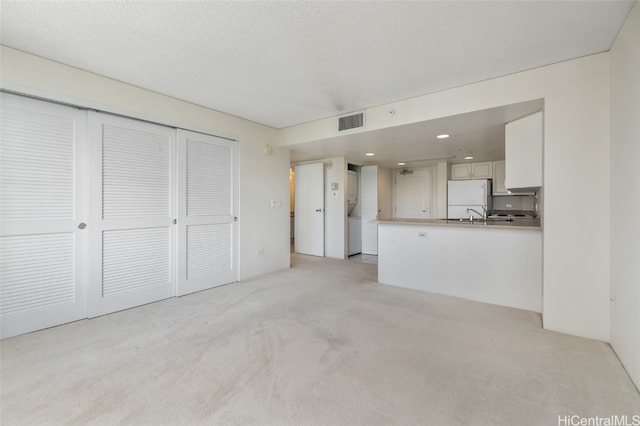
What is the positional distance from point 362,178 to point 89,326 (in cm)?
554

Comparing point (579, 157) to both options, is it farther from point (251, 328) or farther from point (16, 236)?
point (16, 236)

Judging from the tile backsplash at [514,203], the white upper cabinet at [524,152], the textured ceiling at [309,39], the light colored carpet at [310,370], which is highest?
the textured ceiling at [309,39]

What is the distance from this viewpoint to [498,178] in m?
5.87

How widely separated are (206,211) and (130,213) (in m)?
0.89

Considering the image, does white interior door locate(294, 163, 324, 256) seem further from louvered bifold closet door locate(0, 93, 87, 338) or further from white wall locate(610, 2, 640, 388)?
white wall locate(610, 2, 640, 388)

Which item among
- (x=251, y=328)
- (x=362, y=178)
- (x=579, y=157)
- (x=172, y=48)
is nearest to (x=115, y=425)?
(x=251, y=328)

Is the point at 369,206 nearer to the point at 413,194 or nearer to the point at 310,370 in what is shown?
the point at 413,194

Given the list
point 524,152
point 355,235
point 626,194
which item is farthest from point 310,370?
point 355,235

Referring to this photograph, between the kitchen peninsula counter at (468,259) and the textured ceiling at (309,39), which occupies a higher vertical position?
the textured ceiling at (309,39)

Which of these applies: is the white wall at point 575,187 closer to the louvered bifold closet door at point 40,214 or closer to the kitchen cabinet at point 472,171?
the kitchen cabinet at point 472,171

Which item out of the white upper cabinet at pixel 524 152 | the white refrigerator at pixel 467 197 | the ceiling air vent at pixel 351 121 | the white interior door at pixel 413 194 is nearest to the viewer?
the white upper cabinet at pixel 524 152

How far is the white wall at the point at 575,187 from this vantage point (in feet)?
7.49

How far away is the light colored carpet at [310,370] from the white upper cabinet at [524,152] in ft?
4.86

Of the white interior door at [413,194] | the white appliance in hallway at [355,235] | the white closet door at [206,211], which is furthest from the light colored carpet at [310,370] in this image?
the white interior door at [413,194]
